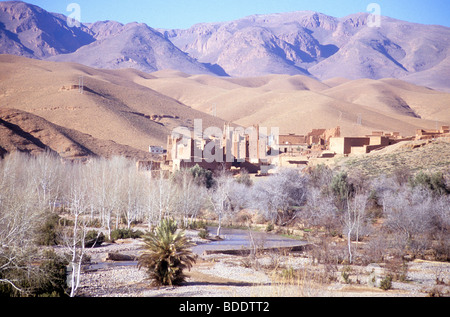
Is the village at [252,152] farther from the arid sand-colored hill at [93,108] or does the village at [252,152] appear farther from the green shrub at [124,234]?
the arid sand-colored hill at [93,108]

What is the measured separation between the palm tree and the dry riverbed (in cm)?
35

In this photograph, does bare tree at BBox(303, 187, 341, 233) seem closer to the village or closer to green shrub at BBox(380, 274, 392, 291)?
the village

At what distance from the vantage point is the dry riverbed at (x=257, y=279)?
1410cm

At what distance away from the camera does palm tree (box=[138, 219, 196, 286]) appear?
15.6 meters

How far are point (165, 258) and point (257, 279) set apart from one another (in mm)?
3231

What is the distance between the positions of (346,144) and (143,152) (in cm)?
2957

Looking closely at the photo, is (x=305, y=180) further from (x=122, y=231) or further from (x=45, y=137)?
(x=45, y=137)

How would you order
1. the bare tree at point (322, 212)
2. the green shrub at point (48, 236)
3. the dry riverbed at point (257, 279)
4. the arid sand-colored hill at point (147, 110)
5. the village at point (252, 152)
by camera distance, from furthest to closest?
the arid sand-colored hill at point (147, 110) → the village at point (252, 152) → the bare tree at point (322, 212) → the green shrub at point (48, 236) → the dry riverbed at point (257, 279)

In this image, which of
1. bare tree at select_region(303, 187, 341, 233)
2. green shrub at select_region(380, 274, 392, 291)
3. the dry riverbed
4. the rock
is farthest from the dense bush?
bare tree at select_region(303, 187, 341, 233)

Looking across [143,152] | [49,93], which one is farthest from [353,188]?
[49,93]

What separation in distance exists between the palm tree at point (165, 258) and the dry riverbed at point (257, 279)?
35 centimetres

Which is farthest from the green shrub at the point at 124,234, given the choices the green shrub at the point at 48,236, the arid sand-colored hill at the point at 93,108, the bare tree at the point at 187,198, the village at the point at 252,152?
the arid sand-colored hill at the point at 93,108

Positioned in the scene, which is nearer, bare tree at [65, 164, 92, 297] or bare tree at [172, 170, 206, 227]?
bare tree at [65, 164, 92, 297]

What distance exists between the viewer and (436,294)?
47.1 feet
